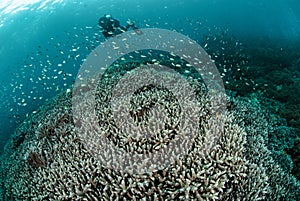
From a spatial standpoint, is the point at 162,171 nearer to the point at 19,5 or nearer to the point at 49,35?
the point at 19,5

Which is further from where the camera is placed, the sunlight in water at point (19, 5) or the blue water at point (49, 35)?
the sunlight in water at point (19, 5)

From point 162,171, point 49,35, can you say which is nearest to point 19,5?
point 49,35

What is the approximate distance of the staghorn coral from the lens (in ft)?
11.1

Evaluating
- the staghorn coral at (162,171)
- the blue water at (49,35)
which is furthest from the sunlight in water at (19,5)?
the staghorn coral at (162,171)

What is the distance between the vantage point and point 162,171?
3.52 meters

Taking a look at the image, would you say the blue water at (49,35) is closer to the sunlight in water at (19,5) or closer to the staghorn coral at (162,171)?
the sunlight in water at (19,5)

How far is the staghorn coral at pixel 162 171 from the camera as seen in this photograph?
338cm

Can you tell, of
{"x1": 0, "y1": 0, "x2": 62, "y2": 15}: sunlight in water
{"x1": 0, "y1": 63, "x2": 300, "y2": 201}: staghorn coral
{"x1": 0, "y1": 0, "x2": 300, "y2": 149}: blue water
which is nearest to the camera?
{"x1": 0, "y1": 63, "x2": 300, "y2": 201}: staghorn coral

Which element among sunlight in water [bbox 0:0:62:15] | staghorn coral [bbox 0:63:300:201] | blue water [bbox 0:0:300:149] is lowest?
blue water [bbox 0:0:300:149]

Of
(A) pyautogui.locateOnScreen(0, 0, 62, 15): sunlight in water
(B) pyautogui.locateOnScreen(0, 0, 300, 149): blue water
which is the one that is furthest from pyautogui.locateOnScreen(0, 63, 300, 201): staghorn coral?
(A) pyautogui.locateOnScreen(0, 0, 62, 15): sunlight in water

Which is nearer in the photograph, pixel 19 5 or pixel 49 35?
pixel 19 5

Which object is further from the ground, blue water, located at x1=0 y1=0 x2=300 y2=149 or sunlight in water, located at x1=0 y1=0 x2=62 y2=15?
sunlight in water, located at x1=0 y1=0 x2=62 y2=15

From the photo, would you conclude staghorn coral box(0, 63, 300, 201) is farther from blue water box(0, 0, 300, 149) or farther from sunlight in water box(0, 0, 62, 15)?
sunlight in water box(0, 0, 62, 15)

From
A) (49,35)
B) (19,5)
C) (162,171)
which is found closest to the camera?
(162,171)
